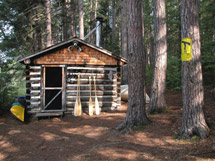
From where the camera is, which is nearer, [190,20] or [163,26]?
[190,20]

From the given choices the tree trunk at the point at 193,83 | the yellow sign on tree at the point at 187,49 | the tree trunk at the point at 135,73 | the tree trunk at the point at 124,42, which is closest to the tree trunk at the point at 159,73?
the tree trunk at the point at 135,73

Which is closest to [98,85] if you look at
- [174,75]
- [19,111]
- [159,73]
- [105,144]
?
[159,73]

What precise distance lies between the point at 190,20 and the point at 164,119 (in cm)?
370

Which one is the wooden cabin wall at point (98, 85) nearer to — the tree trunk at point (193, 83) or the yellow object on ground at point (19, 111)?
the yellow object on ground at point (19, 111)

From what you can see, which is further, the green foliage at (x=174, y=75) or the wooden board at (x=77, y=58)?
the green foliage at (x=174, y=75)

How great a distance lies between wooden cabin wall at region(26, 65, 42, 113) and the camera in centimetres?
940

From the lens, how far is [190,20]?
451 cm

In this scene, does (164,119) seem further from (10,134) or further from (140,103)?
(10,134)

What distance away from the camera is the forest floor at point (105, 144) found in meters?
4.00

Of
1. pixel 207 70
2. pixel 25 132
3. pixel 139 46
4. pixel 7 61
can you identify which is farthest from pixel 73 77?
pixel 207 70

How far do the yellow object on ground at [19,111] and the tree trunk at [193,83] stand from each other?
7.67 meters

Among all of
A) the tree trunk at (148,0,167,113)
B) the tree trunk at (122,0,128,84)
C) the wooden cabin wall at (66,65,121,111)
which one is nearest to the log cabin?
the wooden cabin wall at (66,65,121,111)

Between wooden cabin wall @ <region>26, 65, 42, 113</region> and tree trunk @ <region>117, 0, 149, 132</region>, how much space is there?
5.34 meters

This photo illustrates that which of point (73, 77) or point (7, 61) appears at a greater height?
point (7, 61)
